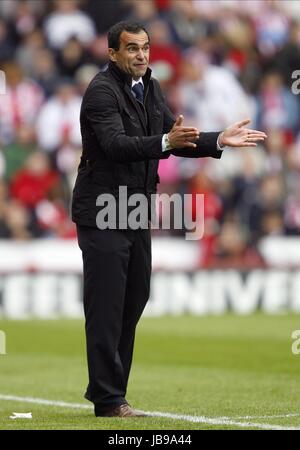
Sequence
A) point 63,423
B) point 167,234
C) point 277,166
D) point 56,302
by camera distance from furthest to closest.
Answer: point 277,166 < point 167,234 < point 56,302 < point 63,423

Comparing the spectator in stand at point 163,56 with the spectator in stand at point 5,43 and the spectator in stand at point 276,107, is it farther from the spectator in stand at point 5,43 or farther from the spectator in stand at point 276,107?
the spectator in stand at point 5,43

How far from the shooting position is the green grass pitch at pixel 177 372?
8047 millimetres

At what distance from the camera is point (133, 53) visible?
794cm

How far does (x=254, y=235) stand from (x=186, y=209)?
1.31 meters

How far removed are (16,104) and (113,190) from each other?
11.9 metres

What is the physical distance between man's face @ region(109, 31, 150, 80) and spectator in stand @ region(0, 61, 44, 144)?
11339 millimetres

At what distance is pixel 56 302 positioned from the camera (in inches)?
696

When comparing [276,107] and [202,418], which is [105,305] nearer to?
[202,418]

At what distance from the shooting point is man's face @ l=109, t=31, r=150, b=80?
788 centimetres

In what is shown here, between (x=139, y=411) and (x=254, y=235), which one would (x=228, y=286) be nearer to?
(x=254, y=235)

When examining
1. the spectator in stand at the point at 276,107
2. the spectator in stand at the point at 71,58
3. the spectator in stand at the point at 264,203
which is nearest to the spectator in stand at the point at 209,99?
the spectator in stand at the point at 276,107

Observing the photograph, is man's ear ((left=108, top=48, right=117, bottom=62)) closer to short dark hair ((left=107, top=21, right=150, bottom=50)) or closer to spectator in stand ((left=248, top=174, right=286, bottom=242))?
short dark hair ((left=107, top=21, right=150, bottom=50))

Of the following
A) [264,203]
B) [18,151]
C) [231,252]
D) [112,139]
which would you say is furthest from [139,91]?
[264,203]
